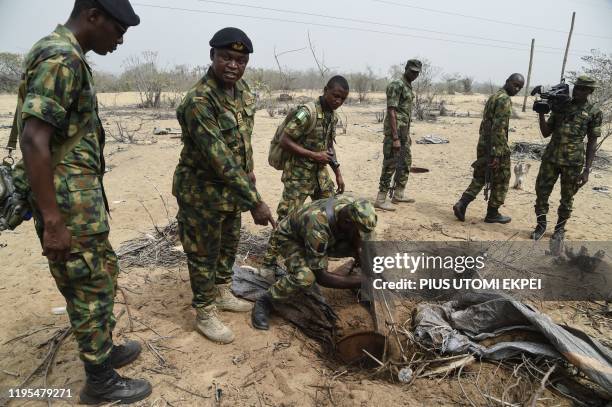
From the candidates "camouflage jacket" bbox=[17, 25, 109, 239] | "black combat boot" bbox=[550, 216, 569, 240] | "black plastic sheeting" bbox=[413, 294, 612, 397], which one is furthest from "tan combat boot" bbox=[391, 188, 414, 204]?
"camouflage jacket" bbox=[17, 25, 109, 239]

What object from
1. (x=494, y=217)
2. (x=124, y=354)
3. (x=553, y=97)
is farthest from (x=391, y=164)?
(x=124, y=354)

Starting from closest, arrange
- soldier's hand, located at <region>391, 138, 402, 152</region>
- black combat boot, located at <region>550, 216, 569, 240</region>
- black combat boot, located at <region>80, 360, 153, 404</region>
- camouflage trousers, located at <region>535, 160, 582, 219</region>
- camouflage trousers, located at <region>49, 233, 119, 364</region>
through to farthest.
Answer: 1. camouflage trousers, located at <region>49, 233, 119, 364</region>
2. black combat boot, located at <region>80, 360, 153, 404</region>
3. camouflage trousers, located at <region>535, 160, 582, 219</region>
4. black combat boot, located at <region>550, 216, 569, 240</region>
5. soldier's hand, located at <region>391, 138, 402, 152</region>

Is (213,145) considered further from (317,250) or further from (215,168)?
(317,250)

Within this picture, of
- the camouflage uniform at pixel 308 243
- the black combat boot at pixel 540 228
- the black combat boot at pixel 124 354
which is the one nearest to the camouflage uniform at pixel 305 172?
the camouflage uniform at pixel 308 243

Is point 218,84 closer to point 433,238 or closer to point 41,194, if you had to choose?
point 41,194

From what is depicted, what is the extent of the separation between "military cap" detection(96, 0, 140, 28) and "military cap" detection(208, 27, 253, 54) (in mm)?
546

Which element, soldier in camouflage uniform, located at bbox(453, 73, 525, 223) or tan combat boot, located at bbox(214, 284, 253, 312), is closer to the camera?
tan combat boot, located at bbox(214, 284, 253, 312)

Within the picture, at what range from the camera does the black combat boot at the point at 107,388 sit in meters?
2.04

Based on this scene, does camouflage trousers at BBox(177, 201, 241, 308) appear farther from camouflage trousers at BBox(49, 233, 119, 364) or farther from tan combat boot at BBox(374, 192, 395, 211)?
Result: tan combat boot at BBox(374, 192, 395, 211)

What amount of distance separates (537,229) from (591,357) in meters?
2.83

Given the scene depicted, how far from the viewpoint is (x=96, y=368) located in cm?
202

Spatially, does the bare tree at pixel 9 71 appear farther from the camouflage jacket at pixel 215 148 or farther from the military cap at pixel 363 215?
the military cap at pixel 363 215

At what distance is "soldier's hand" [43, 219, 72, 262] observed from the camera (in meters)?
1.61

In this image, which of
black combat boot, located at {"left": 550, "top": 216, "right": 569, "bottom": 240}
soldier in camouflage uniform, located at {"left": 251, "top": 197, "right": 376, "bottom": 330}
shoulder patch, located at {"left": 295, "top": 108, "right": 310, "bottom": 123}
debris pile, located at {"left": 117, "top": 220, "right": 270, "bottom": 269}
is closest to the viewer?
soldier in camouflage uniform, located at {"left": 251, "top": 197, "right": 376, "bottom": 330}
